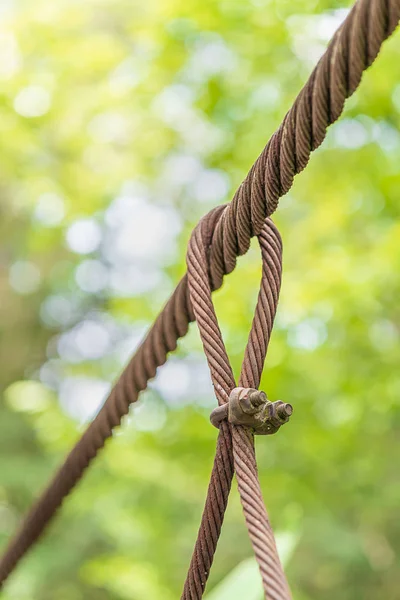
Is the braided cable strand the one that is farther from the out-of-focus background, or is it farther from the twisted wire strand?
the out-of-focus background

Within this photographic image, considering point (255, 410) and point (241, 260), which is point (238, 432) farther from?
point (241, 260)

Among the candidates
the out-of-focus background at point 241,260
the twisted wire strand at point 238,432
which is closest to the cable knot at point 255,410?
the twisted wire strand at point 238,432

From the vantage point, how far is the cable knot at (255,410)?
1.10 ft

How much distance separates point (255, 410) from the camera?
335 millimetres

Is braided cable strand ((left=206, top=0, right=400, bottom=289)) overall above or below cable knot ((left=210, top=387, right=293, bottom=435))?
above

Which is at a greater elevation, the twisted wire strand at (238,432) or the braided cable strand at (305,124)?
the braided cable strand at (305,124)

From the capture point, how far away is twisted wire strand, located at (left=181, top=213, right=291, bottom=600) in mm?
286

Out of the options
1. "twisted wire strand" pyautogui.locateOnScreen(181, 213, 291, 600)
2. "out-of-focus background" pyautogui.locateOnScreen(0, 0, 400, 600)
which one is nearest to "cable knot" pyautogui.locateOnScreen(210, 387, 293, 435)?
"twisted wire strand" pyautogui.locateOnScreen(181, 213, 291, 600)

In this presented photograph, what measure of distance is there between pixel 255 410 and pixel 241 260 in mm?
1310

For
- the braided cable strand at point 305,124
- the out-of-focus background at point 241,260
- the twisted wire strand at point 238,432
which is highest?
the out-of-focus background at point 241,260

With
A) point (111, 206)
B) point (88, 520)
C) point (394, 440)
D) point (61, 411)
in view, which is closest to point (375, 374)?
point (394, 440)

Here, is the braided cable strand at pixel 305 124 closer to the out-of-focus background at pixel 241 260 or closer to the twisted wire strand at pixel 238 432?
the twisted wire strand at pixel 238 432

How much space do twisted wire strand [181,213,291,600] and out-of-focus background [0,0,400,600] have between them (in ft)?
1.48

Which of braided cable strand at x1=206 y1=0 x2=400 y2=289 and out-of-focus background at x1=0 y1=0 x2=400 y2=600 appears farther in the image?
out-of-focus background at x1=0 y1=0 x2=400 y2=600
